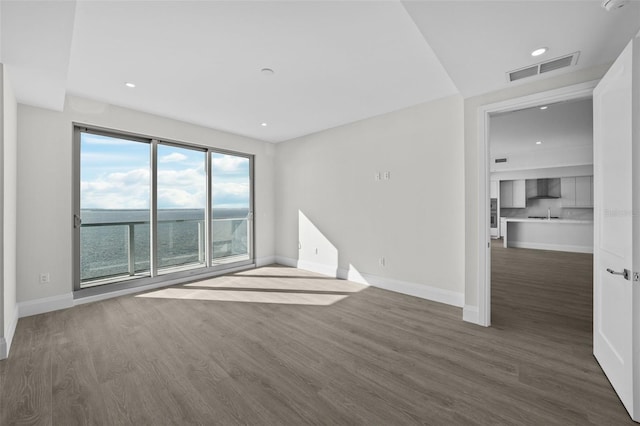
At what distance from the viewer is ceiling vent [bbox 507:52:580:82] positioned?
237 cm

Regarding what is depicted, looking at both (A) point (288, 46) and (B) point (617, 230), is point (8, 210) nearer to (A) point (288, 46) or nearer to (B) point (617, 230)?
(A) point (288, 46)

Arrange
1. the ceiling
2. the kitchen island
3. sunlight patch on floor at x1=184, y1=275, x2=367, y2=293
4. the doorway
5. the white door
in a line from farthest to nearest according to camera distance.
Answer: the kitchen island < sunlight patch on floor at x1=184, y1=275, x2=367, y2=293 < the doorway < the ceiling < the white door

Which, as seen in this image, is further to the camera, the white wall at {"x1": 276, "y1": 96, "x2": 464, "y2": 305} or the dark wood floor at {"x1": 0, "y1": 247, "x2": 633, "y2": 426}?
the white wall at {"x1": 276, "y1": 96, "x2": 464, "y2": 305}

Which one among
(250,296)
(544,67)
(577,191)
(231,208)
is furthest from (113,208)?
(577,191)

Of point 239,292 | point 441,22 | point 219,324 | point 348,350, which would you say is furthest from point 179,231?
point 441,22

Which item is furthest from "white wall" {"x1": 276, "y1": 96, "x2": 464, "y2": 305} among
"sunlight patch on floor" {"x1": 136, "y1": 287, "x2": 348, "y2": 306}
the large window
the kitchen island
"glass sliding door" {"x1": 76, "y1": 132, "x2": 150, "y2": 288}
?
the kitchen island

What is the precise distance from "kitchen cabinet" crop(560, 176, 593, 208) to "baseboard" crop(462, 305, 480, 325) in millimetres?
7807

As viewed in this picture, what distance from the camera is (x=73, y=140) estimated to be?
371 cm

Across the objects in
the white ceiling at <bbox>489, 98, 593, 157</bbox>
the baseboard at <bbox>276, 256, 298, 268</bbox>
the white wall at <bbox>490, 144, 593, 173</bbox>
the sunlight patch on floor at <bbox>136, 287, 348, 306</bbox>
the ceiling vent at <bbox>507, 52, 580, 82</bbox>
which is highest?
the white ceiling at <bbox>489, 98, 593, 157</bbox>

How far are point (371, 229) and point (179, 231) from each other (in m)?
3.43

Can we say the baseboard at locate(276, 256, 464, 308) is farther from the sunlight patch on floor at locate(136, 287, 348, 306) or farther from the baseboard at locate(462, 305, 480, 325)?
the sunlight patch on floor at locate(136, 287, 348, 306)

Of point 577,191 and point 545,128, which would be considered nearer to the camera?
point 545,128

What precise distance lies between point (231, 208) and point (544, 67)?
5200 millimetres

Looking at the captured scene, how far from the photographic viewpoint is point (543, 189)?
29.1ft
